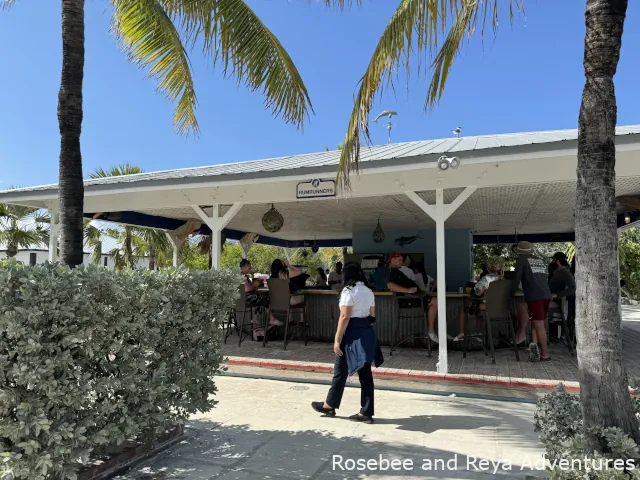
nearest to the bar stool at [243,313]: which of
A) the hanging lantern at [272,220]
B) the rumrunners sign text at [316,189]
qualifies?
the hanging lantern at [272,220]

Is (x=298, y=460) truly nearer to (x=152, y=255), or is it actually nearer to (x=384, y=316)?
(x=384, y=316)

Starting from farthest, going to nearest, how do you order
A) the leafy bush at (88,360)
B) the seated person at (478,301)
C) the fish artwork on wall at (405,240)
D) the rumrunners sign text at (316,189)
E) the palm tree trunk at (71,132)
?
the fish artwork on wall at (405,240)
the seated person at (478,301)
the rumrunners sign text at (316,189)
the palm tree trunk at (71,132)
the leafy bush at (88,360)

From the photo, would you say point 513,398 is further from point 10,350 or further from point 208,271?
point 10,350

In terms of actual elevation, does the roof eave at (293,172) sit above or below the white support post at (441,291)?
above

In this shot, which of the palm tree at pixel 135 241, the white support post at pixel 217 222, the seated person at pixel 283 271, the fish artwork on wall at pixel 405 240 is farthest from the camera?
the palm tree at pixel 135 241

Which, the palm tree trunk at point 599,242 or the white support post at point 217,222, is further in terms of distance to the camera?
the white support post at point 217,222

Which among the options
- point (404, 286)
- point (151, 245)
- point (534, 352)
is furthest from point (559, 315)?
point (151, 245)

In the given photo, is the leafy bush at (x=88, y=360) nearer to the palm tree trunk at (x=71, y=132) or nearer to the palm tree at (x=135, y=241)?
the palm tree trunk at (x=71, y=132)

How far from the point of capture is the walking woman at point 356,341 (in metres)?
4.35

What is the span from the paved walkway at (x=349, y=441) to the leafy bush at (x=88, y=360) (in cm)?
42

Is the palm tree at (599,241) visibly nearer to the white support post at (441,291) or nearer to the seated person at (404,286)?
the white support post at (441,291)

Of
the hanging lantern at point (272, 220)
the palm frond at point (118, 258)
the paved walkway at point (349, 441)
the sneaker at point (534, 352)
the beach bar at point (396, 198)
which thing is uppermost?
the beach bar at point (396, 198)

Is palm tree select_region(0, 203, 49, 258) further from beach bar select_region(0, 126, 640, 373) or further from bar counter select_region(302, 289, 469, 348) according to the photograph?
bar counter select_region(302, 289, 469, 348)

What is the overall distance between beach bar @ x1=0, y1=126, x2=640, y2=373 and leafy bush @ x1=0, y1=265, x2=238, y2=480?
2774mm
